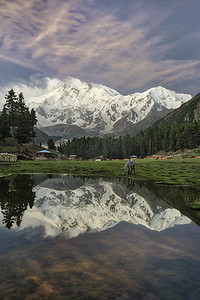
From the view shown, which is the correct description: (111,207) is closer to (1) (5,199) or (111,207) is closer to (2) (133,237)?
(2) (133,237)

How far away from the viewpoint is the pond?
6648 millimetres

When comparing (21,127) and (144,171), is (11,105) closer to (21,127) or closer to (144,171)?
(21,127)

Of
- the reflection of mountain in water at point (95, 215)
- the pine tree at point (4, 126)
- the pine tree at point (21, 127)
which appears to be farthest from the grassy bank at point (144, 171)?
the pine tree at point (4, 126)

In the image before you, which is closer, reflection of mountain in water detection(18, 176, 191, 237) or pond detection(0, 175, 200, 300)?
pond detection(0, 175, 200, 300)

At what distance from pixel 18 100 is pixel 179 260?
126m

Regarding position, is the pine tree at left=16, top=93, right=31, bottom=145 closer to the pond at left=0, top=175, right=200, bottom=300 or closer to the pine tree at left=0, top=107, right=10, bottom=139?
the pine tree at left=0, top=107, right=10, bottom=139

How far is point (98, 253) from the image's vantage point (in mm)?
9133

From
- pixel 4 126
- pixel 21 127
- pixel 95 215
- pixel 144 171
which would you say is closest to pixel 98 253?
pixel 95 215

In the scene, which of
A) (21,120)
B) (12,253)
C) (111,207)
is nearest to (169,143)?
(21,120)

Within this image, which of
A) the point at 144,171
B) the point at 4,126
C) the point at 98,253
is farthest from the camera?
the point at 4,126

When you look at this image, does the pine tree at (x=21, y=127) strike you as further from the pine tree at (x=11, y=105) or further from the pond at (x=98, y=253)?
the pond at (x=98, y=253)

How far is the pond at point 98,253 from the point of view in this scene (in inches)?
262

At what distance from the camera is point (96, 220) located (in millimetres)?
14047

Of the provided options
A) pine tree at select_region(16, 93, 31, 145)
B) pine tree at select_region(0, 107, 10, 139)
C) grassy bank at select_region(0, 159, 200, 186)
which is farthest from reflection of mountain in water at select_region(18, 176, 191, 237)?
pine tree at select_region(0, 107, 10, 139)
